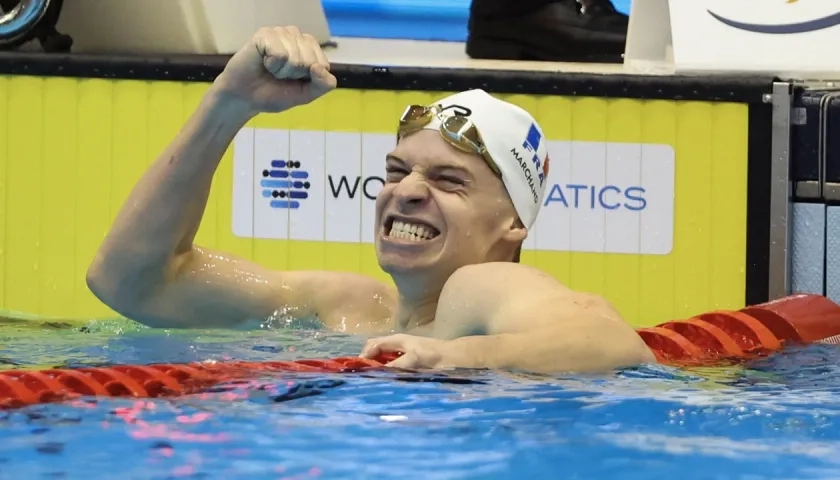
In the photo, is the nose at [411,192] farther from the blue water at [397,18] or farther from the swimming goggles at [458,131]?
the blue water at [397,18]

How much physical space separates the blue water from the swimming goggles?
622cm

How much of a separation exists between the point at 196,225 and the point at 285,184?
0.97 metres

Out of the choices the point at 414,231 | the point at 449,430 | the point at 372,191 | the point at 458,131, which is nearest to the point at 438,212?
the point at 414,231

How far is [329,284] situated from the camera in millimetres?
3195

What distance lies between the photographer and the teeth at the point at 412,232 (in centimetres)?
279

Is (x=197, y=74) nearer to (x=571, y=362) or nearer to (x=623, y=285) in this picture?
(x=623, y=285)

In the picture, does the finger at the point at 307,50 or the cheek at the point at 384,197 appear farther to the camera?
the cheek at the point at 384,197

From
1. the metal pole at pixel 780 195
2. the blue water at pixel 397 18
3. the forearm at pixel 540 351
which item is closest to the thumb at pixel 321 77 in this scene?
the forearm at pixel 540 351

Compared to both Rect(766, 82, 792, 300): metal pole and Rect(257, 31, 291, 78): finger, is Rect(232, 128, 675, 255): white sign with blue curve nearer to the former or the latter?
Rect(766, 82, 792, 300): metal pole

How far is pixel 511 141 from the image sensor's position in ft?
9.48

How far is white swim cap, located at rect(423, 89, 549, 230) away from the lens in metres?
2.87

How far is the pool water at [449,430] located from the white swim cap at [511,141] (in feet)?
1.80

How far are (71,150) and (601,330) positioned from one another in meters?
2.15

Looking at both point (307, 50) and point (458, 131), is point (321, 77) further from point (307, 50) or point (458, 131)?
point (458, 131)
